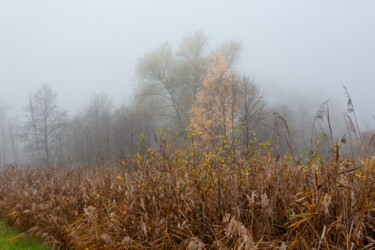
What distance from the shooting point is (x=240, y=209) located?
293 cm

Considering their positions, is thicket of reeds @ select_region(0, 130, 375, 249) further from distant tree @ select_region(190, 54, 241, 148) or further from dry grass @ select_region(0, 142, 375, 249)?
distant tree @ select_region(190, 54, 241, 148)

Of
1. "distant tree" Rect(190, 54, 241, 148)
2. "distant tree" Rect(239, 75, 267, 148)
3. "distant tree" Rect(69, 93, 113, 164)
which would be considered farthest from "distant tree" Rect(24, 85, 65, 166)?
"distant tree" Rect(239, 75, 267, 148)

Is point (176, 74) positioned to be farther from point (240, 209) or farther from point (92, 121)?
point (240, 209)

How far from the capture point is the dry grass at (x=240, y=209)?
236 centimetres

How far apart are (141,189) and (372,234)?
2.78 metres

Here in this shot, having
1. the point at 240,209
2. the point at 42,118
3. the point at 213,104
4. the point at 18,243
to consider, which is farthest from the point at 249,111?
the point at 42,118

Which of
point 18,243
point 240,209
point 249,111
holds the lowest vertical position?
point 18,243

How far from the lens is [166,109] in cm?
3147

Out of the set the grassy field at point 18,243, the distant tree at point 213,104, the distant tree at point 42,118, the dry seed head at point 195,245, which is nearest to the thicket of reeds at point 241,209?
the dry seed head at point 195,245

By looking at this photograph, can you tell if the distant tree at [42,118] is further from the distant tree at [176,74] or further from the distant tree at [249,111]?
the distant tree at [249,111]

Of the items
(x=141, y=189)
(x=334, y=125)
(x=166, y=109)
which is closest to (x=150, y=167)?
(x=141, y=189)

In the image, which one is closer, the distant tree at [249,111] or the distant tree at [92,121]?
the distant tree at [249,111]

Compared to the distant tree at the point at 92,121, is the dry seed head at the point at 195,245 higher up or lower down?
lower down

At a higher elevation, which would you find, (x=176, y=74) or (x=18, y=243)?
(x=176, y=74)
